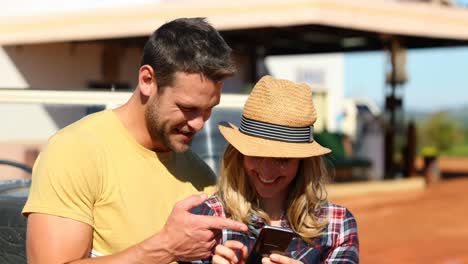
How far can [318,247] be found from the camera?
8.38 ft

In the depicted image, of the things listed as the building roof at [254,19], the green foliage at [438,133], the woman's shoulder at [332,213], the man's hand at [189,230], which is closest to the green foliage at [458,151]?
the green foliage at [438,133]

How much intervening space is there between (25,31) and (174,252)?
12.5 metres

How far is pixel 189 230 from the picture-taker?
2.26 metres

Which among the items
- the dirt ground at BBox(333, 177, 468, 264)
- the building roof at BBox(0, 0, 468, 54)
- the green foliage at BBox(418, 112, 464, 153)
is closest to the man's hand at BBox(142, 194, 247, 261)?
the dirt ground at BBox(333, 177, 468, 264)

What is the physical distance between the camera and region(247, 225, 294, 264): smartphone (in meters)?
2.36

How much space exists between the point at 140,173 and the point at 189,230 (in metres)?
0.36

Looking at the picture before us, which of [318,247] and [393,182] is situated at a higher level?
[318,247]

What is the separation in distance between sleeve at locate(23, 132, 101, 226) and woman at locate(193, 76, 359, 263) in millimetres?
340

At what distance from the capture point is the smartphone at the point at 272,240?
236 cm

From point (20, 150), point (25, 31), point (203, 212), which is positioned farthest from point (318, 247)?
point (25, 31)

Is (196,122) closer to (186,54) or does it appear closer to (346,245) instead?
(186,54)

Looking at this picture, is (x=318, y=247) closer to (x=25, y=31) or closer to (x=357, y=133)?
(x=25, y=31)

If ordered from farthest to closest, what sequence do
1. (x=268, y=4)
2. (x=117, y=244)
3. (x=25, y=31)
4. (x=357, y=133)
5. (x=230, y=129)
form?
(x=357, y=133), (x=25, y=31), (x=268, y=4), (x=230, y=129), (x=117, y=244)

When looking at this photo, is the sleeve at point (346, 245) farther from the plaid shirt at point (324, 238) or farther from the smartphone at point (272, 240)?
the smartphone at point (272, 240)
